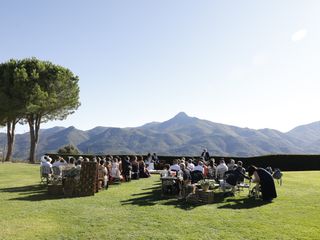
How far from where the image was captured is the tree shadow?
15172 millimetres

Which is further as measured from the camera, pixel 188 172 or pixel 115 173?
pixel 115 173

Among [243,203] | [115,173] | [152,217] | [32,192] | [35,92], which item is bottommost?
[152,217]

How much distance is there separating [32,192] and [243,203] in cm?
1047

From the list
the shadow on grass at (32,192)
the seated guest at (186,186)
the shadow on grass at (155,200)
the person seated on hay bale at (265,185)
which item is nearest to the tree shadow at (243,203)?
the person seated on hay bale at (265,185)

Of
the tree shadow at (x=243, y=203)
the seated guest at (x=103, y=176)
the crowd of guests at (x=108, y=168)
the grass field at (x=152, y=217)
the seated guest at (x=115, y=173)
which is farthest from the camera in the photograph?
the seated guest at (x=115, y=173)

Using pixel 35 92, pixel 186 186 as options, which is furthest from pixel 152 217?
pixel 35 92

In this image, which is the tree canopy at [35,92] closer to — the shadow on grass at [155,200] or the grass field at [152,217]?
the grass field at [152,217]

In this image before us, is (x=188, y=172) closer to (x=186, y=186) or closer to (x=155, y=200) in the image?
(x=186, y=186)

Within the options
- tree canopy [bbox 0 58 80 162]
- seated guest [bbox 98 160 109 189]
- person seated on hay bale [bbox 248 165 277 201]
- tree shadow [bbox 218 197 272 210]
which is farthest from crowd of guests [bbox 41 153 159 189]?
tree canopy [bbox 0 58 80 162]

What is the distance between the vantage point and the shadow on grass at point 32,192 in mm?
17391

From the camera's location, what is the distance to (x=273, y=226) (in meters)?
11.8

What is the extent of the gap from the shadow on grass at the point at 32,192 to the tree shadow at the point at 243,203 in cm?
763

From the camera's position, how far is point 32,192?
19469 mm

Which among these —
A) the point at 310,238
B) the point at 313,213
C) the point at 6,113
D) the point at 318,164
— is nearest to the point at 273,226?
the point at 310,238
